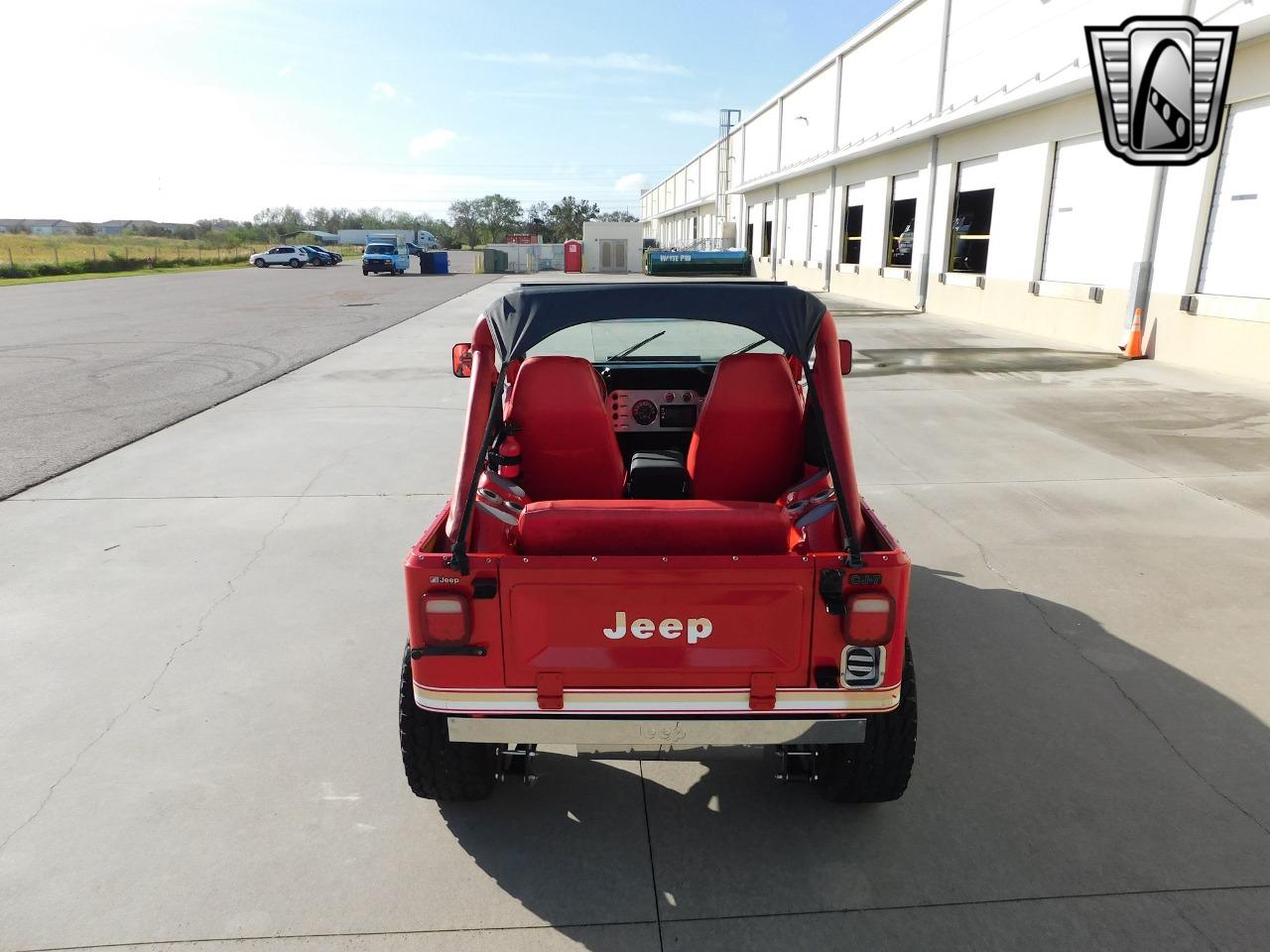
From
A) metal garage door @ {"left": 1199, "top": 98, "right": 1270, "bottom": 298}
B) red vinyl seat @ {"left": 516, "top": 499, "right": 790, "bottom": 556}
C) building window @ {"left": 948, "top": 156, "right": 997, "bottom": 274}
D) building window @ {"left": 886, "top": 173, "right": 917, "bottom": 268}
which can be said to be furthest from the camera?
building window @ {"left": 886, "top": 173, "right": 917, "bottom": 268}

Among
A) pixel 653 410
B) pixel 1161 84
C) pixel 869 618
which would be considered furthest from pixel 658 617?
pixel 1161 84

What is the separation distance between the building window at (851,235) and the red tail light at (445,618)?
2827cm

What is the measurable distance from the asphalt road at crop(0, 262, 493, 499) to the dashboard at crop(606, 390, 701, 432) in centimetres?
553

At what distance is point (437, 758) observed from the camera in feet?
9.87

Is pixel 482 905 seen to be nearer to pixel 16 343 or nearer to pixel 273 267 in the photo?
pixel 16 343

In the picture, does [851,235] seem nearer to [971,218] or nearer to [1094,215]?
[971,218]

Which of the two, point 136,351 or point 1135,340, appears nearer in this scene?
point 1135,340

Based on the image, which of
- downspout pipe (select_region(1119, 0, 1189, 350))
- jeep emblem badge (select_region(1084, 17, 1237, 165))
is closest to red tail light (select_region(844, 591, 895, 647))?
jeep emblem badge (select_region(1084, 17, 1237, 165))

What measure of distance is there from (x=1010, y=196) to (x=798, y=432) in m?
17.4

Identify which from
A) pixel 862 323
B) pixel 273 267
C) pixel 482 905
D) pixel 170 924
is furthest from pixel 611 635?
pixel 273 267

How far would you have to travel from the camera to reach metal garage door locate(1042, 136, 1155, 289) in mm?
14008

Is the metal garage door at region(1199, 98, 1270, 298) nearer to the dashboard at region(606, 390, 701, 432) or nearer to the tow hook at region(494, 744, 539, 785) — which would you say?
the dashboard at region(606, 390, 701, 432)

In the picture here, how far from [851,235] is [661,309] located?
92.8ft

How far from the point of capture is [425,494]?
7.02 metres
